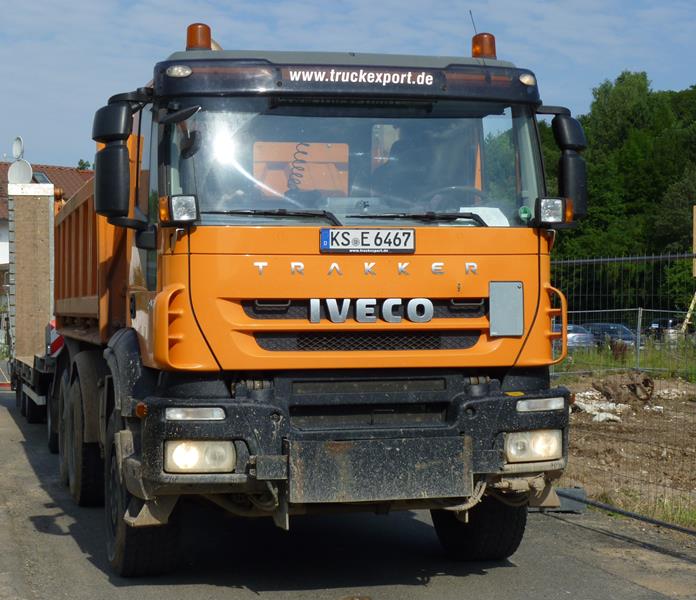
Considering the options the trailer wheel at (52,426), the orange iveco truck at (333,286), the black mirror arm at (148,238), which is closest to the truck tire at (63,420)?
the trailer wheel at (52,426)

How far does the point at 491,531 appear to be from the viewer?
287 inches

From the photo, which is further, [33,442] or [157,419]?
[33,442]

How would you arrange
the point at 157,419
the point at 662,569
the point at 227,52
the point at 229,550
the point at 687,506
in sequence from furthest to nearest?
the point at 687,506, the point at 229,550, the point at 662,569, the point at 227,52, the point at 157,419

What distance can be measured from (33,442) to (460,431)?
8799mm

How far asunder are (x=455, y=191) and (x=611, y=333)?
10.9m

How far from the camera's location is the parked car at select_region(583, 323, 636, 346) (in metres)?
16.6

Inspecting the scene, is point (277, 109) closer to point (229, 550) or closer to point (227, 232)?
point (227, 232)

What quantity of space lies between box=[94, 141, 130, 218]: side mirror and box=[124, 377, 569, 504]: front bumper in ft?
3.51

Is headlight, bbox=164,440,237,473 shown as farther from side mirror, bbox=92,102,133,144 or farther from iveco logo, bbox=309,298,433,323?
side mirror, bbox=92,102,133,144

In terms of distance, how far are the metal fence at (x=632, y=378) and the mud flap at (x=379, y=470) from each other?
3.58m

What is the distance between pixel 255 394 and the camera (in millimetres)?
6105

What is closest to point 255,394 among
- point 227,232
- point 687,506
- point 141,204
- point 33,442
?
point 227,232

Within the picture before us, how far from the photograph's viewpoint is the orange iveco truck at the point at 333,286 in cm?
604

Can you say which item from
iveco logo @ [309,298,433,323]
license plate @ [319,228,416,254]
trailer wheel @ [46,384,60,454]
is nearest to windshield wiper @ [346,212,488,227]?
license plate @ [319,228,416,254]
